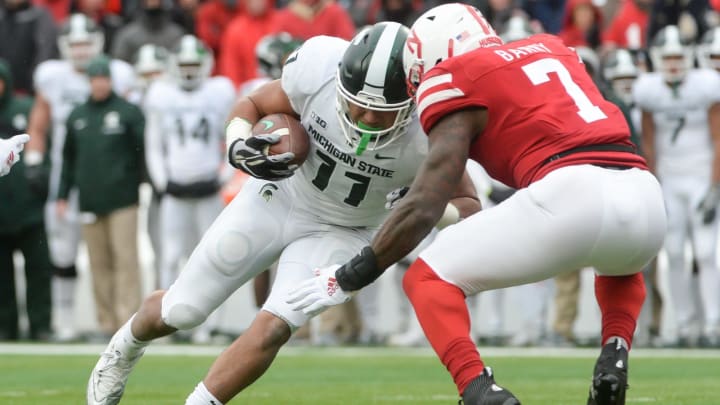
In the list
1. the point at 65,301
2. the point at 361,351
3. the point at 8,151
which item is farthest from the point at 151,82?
the point at 8,151

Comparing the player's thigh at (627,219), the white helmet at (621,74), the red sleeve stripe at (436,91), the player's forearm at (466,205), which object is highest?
the red sleeve stripe at (436,91)

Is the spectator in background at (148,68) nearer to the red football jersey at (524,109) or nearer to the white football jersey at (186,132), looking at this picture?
the white football jersey at (186,132)

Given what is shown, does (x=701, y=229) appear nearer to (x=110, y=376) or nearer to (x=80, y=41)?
(x=80, y=41)

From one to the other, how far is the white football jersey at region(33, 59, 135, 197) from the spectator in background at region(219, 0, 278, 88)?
93cm

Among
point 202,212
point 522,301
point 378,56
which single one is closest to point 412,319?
point 522,301

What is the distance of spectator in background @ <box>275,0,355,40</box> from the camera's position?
1165cm

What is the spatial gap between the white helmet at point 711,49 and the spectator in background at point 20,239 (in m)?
5.15

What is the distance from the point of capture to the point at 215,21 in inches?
507

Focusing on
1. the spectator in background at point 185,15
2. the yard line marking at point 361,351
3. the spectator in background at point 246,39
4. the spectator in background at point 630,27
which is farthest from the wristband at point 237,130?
the spectator in background at point 185,15

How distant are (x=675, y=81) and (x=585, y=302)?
186 centimetres

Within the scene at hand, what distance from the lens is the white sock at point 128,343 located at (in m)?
5.59

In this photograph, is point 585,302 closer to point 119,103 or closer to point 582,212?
point 119,103

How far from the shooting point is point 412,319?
1105 cm

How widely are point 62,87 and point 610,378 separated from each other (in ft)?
25.5
